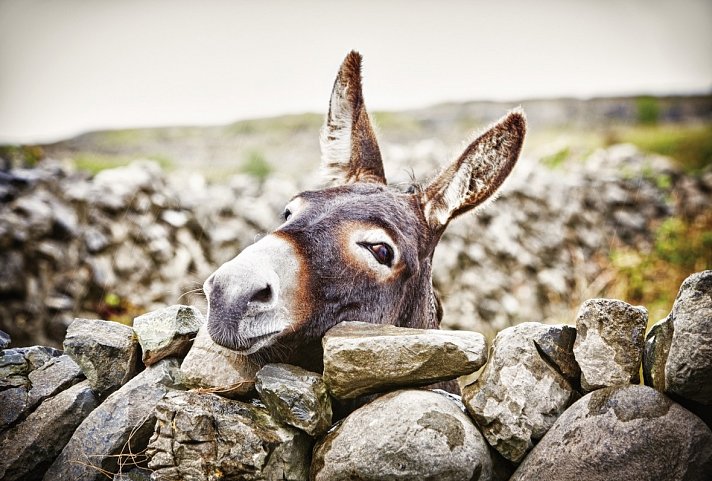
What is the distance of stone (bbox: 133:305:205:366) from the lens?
2648 mm

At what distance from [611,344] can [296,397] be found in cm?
144

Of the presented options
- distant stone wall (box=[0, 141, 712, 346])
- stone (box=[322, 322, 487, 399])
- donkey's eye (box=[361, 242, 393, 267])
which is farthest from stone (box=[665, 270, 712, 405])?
distant stone wall (box=[0, 141, 712, 346])

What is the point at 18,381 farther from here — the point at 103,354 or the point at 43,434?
the point at 103,354

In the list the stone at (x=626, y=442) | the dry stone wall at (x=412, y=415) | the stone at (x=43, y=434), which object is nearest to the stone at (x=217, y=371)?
the dry stone wall at (x=412, y=415)

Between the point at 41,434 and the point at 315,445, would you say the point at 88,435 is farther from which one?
the point at 315,445

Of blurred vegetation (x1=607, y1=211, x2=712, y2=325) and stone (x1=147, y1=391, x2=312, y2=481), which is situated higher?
stone (x1=147, y1=391, x2=312, y2=481)

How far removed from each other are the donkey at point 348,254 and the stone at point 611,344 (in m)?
0.96

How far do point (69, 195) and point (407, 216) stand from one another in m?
7.09

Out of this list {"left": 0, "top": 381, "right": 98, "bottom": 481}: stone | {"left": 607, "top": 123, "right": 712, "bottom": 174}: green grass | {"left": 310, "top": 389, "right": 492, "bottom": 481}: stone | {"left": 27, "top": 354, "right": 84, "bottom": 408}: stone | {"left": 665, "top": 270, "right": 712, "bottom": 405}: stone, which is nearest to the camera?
{"left": 665, "top": 270, "right": 712, "bottom": 405}: stone

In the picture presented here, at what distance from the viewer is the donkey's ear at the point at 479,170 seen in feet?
9.25

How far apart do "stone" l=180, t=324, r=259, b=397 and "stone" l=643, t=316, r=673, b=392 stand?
1.84 metres

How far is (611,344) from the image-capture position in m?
2.19

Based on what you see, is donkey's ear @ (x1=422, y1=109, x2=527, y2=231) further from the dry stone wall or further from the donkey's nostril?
the donkey's nostril

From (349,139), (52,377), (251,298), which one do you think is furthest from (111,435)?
(349,139)
